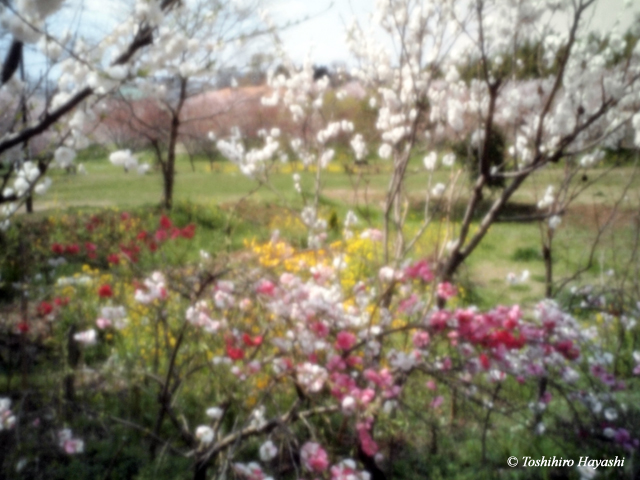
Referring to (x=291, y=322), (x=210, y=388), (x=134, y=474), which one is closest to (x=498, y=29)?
(x=291, y=322)

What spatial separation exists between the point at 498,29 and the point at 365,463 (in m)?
2.23

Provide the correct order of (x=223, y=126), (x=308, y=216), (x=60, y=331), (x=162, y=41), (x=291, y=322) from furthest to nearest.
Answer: (x=223, y=126) → (x=60, y=331) → (x=308, y=216) → (x=291, y=322) → (x=162, y=41)

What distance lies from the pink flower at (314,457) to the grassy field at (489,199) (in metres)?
1.15

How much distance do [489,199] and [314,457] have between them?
17.3 feet

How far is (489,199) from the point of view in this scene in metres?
6.59

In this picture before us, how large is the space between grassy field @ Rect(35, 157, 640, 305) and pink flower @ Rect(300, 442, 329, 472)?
1154mm

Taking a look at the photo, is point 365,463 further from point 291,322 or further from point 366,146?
point 366,146

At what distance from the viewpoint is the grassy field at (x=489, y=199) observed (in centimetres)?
441

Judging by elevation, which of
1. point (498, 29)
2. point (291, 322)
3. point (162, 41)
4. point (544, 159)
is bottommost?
point (291, 322)

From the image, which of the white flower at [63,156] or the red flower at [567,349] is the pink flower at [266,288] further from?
the red flower at [567,349]

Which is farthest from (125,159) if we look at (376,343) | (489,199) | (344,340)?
(489,199)

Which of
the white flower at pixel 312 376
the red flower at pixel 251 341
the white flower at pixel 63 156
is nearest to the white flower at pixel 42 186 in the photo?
the white flower at pixel 63 156

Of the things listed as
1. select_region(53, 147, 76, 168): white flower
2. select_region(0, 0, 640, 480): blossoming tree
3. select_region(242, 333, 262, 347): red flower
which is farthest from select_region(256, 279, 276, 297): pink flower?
select_region(53, 147, 76, 168): white flower

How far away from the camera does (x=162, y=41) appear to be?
1825 mm
